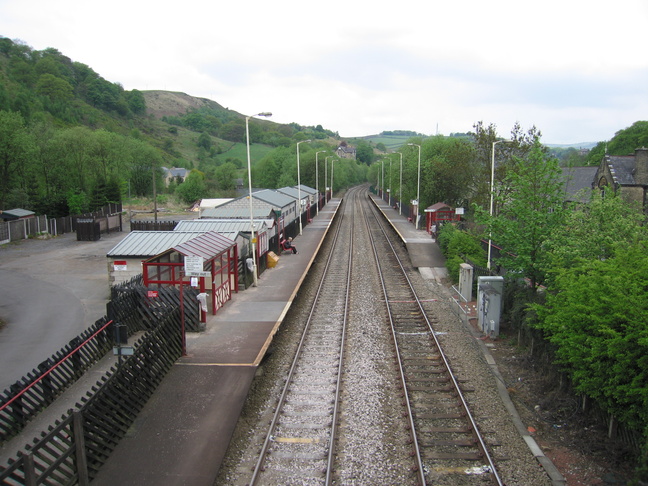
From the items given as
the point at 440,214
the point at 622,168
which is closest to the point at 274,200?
the point at 440,214

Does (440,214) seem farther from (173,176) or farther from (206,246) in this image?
(173,176)

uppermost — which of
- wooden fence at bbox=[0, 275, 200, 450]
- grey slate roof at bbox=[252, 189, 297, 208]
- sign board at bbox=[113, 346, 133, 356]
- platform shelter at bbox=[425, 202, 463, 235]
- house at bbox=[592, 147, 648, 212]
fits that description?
house at bbox=[592, 147, 648, 212]

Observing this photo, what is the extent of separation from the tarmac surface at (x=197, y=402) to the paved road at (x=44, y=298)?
384mm

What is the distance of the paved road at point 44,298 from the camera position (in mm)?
14758

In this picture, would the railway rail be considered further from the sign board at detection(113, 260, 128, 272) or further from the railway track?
the sign board at detection(113, 260, 128, 272)

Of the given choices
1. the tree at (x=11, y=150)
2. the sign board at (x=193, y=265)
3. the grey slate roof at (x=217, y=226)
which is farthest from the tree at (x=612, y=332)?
the tree at (x=11, y=150)

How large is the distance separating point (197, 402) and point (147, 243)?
39.2 ft

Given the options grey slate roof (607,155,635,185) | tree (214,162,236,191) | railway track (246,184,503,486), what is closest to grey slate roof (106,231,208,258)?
railway track (246,184,503,486)

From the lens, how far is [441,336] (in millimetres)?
16219

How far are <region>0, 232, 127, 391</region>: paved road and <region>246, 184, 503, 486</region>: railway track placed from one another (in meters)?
7.44

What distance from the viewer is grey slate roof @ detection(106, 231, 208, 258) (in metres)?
20.3

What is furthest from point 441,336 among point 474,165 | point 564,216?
point 474,165

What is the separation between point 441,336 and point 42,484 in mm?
11996

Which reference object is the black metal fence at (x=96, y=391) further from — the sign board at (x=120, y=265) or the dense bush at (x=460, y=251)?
the dense bush at (x=460, y=251)
